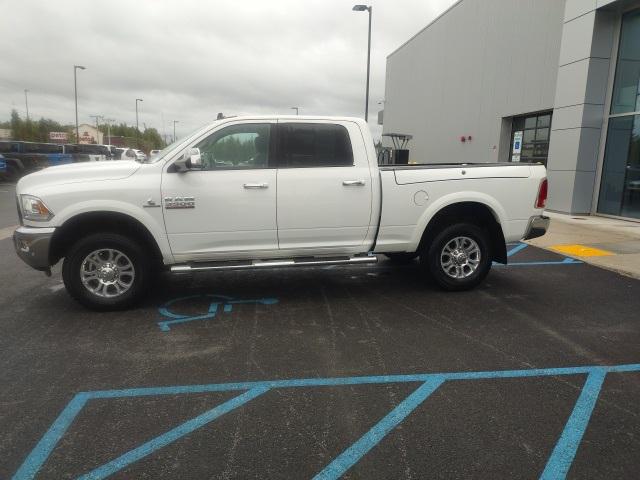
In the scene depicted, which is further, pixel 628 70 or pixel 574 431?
pixel 628 70

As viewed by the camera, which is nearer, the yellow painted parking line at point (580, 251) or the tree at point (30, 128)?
the yellow painted parking line at point (580, 251)

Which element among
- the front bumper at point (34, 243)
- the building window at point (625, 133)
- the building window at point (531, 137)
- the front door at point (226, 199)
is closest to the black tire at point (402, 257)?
the front door at point (226, 199)

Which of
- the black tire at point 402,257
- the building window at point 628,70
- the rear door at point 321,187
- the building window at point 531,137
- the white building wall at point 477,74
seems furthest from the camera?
the building window at point 531,137

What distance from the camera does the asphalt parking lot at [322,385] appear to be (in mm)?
2758

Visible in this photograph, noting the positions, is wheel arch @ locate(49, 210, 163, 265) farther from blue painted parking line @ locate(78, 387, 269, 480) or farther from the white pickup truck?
blue painted parking line @ locate(78, 387, 269, 480)

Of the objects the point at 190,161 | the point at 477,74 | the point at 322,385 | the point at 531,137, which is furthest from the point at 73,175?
the point at 477,74

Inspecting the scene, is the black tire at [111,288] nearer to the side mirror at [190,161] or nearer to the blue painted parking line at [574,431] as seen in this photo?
the side mirror at [190,161]

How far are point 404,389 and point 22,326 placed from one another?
3.75 m

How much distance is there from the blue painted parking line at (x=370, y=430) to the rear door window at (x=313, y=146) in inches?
103

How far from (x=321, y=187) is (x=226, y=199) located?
3.41ft

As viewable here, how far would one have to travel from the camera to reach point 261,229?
17.6 feet

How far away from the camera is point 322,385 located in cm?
363

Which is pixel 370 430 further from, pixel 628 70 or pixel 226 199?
pixel 628 70

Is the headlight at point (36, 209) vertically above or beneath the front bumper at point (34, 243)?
above
